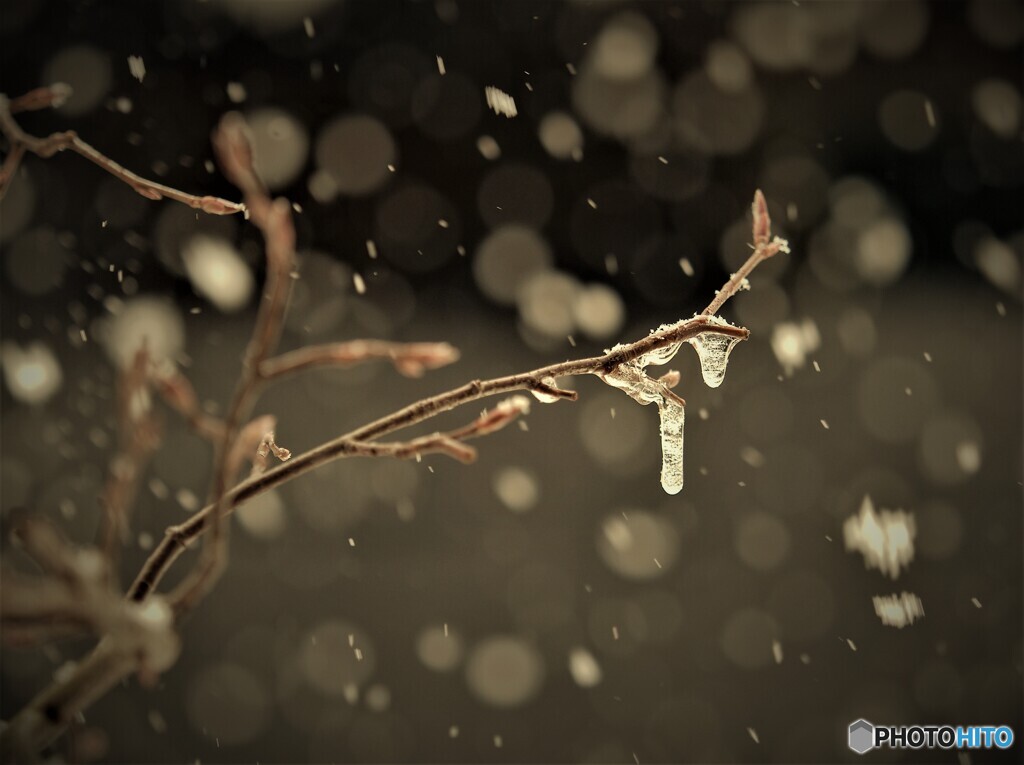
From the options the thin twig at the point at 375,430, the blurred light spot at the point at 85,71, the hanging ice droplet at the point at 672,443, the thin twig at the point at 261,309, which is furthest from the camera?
the blurred light spot at the point at 85,71

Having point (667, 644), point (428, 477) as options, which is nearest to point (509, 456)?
point (428, 477)

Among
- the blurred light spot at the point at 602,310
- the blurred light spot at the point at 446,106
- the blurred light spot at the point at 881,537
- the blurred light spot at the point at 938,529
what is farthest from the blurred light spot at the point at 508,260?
the blurred light spot at the point at 938,529

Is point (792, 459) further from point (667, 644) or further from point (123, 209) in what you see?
point (123, 209)

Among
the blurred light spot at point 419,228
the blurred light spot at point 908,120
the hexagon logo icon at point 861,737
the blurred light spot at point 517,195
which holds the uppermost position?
the blurred light spot at point 908,120

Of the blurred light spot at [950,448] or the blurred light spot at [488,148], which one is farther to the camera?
the blurred light spot at [950,448]

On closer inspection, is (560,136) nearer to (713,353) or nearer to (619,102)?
(619,102)

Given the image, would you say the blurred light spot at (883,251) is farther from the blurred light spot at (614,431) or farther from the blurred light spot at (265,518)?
the blurred light spot at (265,518)
